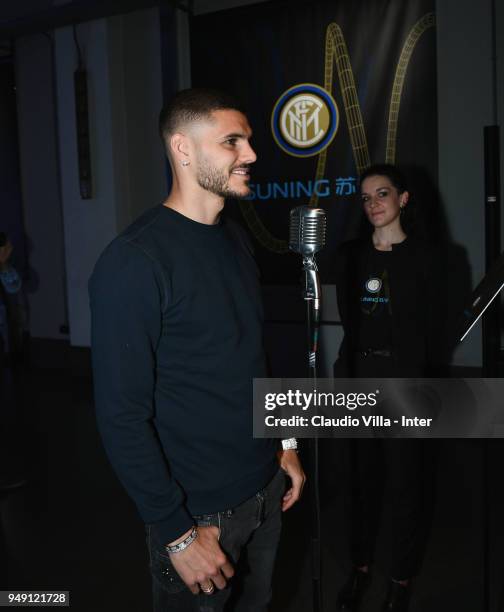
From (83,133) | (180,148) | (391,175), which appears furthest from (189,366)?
(83,133)

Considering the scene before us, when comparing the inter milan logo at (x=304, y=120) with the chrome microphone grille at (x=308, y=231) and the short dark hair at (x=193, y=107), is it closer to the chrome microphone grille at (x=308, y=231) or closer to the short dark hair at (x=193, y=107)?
the short dark hair at (x=193, y=107)

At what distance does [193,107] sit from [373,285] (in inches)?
46.6

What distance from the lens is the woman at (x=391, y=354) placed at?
2168 mm

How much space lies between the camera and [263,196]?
4.97 meters

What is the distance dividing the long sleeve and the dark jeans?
0.10 meters

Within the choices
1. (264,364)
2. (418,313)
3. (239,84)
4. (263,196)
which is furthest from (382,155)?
(264,364)

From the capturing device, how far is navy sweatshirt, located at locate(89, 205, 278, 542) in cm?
118

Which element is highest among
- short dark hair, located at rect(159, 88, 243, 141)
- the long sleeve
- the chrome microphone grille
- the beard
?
short dark hair, located at rect(159, 88, 243, 141)

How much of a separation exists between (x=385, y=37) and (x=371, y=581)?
3641mm

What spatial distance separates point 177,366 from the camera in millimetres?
1294

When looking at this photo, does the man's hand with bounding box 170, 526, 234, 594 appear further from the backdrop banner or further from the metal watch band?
the backdrop banner

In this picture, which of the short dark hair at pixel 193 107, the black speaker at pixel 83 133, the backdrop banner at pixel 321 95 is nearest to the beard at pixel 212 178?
the short dark hair at pixel 193 107
